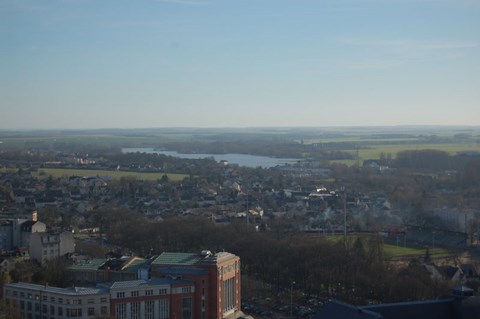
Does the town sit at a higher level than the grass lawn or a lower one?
higher

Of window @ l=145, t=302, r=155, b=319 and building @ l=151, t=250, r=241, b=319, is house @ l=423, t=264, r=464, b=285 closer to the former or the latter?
building @ l=151, t=250, r=241, b=319

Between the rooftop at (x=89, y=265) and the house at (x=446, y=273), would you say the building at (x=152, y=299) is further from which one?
the house at (x=446, y=273)

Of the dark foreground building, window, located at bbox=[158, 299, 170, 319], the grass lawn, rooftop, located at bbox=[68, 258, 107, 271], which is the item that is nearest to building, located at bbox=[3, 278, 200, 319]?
window, located at bbox=[158, 299, 170, 319]

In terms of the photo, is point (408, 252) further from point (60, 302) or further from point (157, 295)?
point (60, 302)

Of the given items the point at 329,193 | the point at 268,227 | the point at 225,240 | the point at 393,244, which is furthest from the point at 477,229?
the point at 329,193

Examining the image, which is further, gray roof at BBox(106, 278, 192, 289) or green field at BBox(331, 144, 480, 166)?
green field at BBox(331, 144, 480, 166)

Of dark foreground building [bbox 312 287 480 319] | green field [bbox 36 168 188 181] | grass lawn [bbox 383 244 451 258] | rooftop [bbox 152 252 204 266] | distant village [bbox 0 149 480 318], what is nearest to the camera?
dark foreground building [bbox 312 287 480 319]

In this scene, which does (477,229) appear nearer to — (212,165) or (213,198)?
(213,198)

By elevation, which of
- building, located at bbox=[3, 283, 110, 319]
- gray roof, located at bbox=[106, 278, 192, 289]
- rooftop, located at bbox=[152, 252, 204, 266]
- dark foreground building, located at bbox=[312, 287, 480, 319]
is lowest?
building, located at bbox=[3, 283, 110, 319]
